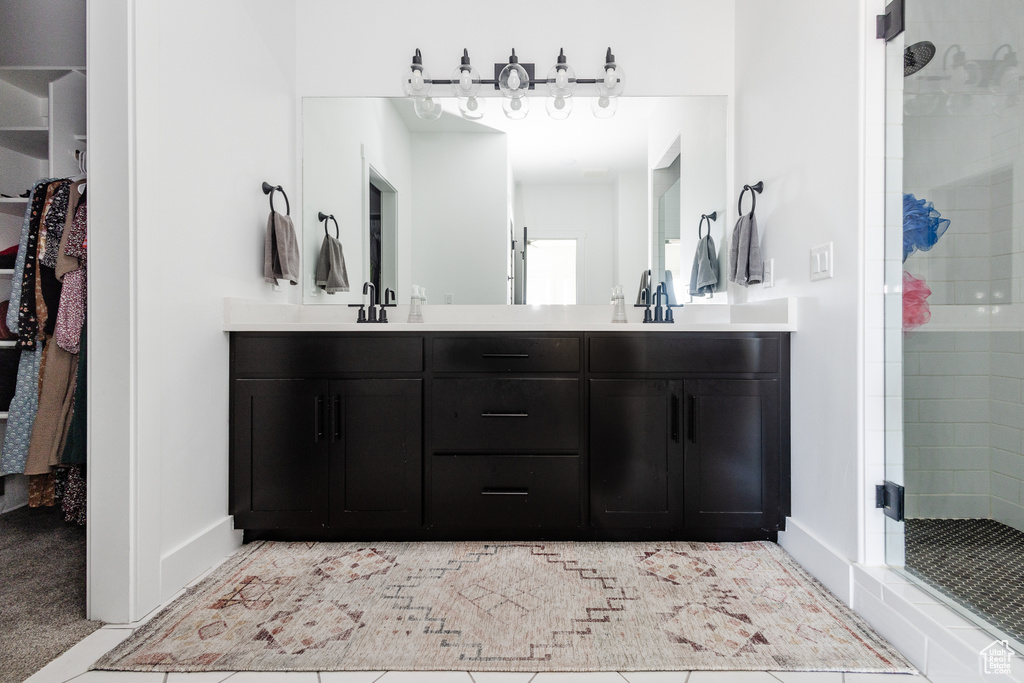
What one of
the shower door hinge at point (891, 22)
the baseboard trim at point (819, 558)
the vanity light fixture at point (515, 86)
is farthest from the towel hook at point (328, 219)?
the baseboard trim at point (819, 558)

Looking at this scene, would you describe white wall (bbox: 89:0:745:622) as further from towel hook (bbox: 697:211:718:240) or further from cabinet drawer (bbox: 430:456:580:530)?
cabinet drawer (bbox: 430:456:580:530)

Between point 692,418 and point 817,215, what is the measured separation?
825 millimetres

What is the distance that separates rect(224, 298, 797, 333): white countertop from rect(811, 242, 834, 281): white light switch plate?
195mm

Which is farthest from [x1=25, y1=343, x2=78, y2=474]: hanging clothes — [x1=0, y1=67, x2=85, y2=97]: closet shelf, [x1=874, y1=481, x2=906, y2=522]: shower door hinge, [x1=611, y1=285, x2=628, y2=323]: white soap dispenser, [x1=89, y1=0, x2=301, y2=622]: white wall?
[x1=874, y1=481, x2=906, y2=522]: shower door hinge

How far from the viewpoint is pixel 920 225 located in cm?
142

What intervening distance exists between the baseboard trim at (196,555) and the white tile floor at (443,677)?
33cm

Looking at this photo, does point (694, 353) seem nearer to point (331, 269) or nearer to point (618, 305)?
point (618, 305)

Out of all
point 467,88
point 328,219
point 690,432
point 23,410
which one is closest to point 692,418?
point 690,432

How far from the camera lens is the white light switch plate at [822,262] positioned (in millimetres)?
1614

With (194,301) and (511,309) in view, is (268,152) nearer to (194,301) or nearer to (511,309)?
(194,301)

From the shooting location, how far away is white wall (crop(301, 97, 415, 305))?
246cm

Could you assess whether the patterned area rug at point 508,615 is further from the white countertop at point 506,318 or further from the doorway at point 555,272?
the doorway at point 555,272

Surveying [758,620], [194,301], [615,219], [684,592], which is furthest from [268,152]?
[758,620]

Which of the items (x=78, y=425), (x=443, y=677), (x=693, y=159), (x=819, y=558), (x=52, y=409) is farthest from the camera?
(x=693, y=159)
